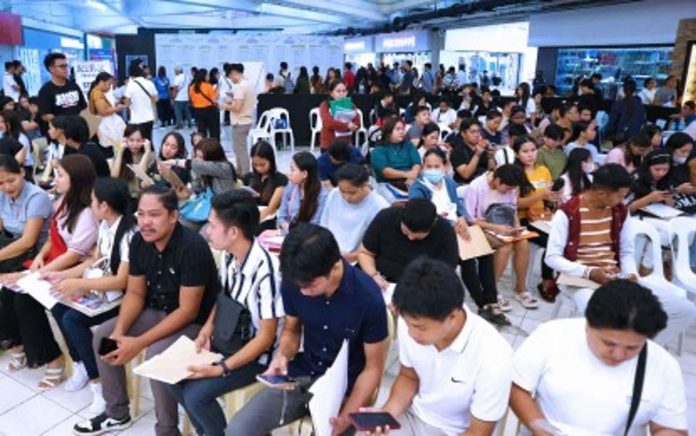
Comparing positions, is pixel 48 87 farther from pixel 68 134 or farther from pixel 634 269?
pixel 634 269

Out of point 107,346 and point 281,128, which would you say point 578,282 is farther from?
point 281,128

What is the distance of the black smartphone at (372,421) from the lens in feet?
4.97

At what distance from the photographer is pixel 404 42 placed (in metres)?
19.3

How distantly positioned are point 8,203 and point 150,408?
4.66ft

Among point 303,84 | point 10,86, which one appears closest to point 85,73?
point 10,86

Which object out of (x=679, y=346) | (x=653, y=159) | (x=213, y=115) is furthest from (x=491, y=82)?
(x=679, y=346)

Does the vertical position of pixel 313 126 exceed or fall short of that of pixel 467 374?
it exceeds it

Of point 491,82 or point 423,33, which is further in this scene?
point 423,33

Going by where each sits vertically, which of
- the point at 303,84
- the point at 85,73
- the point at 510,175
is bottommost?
the point at 510,175

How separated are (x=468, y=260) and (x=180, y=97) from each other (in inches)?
357

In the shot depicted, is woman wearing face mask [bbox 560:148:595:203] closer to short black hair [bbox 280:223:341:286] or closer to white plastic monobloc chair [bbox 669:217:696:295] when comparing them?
white plastic monobloc chair [bbox 669:217:696:295]

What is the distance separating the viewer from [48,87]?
5141 millimetres

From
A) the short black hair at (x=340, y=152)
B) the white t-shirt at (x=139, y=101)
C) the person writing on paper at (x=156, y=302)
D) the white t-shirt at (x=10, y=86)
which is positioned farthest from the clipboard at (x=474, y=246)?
the white t-shirt at (x=10, y=86)

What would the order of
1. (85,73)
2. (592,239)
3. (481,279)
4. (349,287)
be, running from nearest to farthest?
(349,287) < (592,239) < (481,279) < (85,73)
